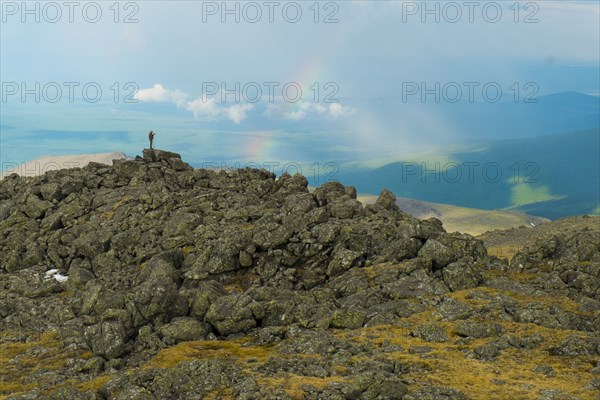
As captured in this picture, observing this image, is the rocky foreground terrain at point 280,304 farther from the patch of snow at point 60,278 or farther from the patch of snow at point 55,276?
the patch of snow at point 55,276

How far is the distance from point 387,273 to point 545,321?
17.2 m

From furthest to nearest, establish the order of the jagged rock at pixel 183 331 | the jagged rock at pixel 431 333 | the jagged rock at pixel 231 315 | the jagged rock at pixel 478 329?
1. the jagged rock at pixel 231 315
2. the jagged rock at pixel 183 331
3. the jagged rock at pixel 478 329
4. the jagged rock at pixel 431 333

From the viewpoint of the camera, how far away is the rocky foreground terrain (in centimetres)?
4428

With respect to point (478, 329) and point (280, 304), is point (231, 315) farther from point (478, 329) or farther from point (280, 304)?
point (478, 329)

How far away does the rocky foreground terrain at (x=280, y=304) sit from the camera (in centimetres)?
4428

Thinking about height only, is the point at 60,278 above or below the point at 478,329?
above

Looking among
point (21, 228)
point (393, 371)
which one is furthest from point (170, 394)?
point (21, 228)

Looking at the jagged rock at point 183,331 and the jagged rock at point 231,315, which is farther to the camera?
the jagged rock at point 231,315

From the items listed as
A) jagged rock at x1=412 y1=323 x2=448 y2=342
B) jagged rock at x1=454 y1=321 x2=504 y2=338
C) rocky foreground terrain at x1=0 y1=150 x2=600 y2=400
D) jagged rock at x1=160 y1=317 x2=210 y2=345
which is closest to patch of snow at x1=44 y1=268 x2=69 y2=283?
rocky foreground terrain at x1=0 y1=150 x2=600 y2=400

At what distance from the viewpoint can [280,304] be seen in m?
58.0

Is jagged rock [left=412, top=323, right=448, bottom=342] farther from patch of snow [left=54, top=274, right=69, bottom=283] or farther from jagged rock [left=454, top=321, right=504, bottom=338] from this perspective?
patch of snow [left=54, top=274, right=69, bottom=283]

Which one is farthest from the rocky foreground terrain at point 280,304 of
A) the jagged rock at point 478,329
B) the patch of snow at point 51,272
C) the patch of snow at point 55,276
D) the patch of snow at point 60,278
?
the patch of snow at point 51,272

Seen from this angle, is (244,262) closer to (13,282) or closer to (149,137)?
(13,282)

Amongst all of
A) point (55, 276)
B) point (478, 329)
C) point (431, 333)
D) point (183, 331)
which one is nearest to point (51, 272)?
point (55, 276)
